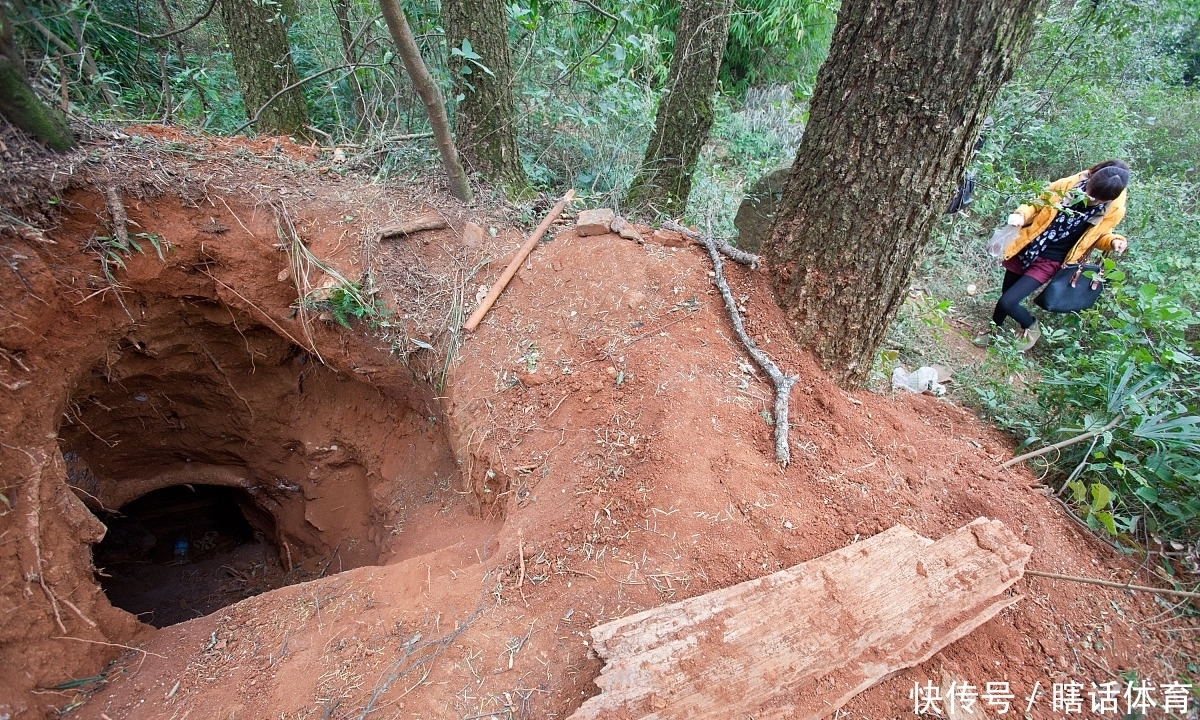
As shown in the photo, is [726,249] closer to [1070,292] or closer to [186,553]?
[1070,292]

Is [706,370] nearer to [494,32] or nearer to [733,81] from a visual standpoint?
[494,32]

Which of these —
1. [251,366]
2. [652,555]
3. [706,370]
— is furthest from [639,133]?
[652,555]

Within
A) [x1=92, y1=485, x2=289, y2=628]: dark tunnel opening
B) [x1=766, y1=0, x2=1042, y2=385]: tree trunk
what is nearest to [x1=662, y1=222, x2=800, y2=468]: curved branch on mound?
[x1=766, y1=0, x2=1042, y2=385]: tree trunk

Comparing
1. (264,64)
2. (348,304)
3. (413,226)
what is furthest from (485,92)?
(264,64)

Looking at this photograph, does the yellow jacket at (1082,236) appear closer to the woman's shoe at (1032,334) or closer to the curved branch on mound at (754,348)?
the woman's shoe at (1032,334)

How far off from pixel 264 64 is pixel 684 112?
319 centimetres

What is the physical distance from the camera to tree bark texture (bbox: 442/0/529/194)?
11.4 feet

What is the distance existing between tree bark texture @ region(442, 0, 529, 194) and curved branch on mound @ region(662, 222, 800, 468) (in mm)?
1367

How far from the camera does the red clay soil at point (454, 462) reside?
197 cm

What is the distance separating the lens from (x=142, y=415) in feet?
13.8

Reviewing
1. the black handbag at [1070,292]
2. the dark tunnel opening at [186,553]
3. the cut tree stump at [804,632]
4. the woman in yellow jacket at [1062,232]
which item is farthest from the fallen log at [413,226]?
the black handbag at [1070,292]

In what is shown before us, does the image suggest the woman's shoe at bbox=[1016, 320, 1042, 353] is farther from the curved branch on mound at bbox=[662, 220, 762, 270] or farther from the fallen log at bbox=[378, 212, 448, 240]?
the fallen log at bbox=[378, 212, 448, 240]

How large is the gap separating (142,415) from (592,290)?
3.64 meters

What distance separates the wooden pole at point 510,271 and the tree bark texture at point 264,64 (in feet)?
7.04
